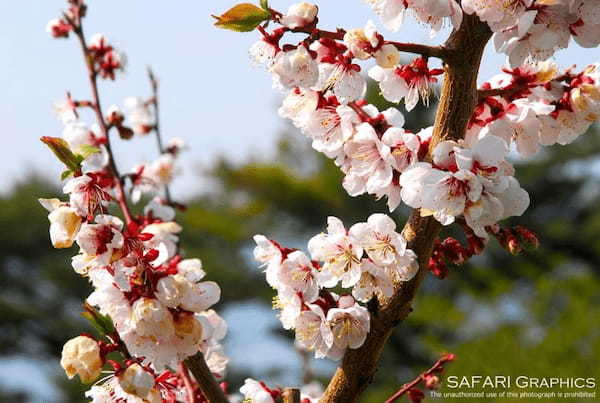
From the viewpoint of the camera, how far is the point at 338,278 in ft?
2.26

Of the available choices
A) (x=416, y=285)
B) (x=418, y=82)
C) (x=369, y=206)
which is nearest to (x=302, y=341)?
(x=416, y=285)

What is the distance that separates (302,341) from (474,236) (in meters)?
0.20

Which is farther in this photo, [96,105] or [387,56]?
[96,105]

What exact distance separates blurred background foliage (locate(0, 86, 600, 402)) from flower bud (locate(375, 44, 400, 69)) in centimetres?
847

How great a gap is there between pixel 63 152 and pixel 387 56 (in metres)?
0.30

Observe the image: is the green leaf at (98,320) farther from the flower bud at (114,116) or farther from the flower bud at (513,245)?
the flower bud at (114,116)

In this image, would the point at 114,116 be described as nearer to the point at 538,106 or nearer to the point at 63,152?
the point at 63,152

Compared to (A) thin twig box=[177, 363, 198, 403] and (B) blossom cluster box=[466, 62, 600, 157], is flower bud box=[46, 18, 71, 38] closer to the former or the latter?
(A) thin twig box=[177, 363, 198, 403]

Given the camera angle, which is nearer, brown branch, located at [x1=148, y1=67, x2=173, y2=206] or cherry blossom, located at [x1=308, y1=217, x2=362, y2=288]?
cherry blossom, located at [x1=308, y1=217, x2=362, y2=288]

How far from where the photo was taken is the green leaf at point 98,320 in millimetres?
640

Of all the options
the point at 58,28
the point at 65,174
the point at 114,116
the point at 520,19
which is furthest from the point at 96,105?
the point at 520,19

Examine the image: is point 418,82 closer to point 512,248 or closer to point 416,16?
point 416,16

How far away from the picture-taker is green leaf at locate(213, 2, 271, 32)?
623 mm

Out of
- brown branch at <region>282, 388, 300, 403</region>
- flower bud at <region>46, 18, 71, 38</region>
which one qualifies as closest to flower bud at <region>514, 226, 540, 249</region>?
brown branch at <region>282, 388, 300, 403</region>
